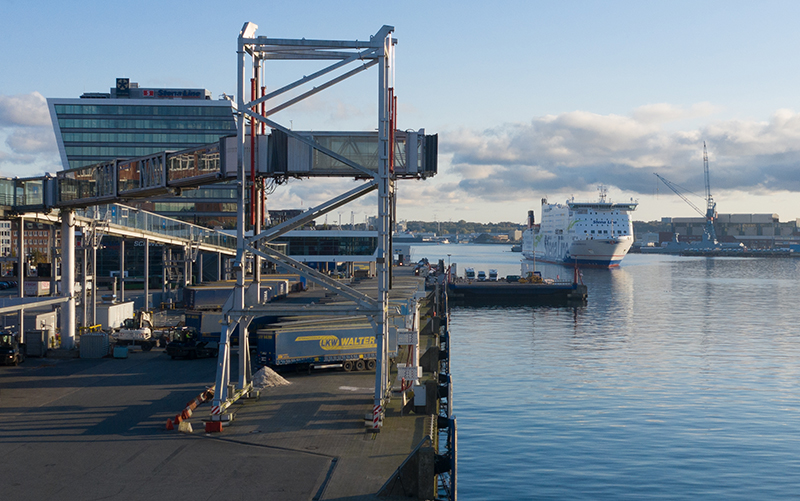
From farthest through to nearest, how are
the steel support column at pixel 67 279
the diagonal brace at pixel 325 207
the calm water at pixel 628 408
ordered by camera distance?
1. the steel support column at pixel 67 279
2. the calm water at pixel 628 408
3. the diagonal brace at pixel 325 207

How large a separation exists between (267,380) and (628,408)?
22.3 m

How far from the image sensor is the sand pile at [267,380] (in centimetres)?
3706

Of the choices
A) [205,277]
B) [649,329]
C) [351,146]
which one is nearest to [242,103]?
[351,146]

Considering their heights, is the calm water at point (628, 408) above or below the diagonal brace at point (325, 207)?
below

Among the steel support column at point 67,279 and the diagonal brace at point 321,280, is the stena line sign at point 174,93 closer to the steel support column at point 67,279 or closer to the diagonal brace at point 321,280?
the steel support column at point 67,279

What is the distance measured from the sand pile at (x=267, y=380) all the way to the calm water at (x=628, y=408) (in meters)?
9.91

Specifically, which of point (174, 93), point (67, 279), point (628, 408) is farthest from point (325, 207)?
point (174, 93)

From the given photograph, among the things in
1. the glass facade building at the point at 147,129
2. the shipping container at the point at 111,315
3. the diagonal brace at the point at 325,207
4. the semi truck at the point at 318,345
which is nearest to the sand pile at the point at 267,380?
the semi truck at the point at 318,345

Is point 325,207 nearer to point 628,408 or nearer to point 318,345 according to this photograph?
point 318,345

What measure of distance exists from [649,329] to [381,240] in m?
60.0

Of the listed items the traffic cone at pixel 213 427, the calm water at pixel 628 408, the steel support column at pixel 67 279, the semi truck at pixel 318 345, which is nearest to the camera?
the traffic cone at pixel 213 427

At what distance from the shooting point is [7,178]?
45312 millimetres

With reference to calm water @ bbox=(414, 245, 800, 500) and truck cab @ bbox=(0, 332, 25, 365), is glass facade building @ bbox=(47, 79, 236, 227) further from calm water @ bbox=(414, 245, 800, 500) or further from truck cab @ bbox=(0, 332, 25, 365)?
truck cab @ bbox=(0, 332, 25, 365)

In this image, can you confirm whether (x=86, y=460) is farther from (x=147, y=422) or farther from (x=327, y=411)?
(x=327, y=411)
